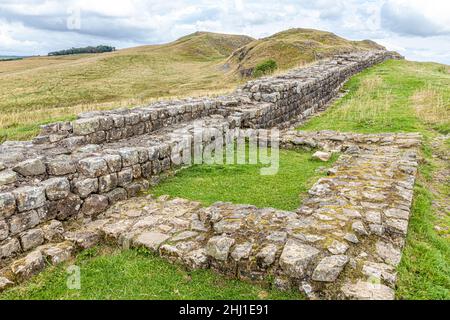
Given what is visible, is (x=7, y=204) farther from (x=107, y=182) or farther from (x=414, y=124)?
(x=414, y=124)

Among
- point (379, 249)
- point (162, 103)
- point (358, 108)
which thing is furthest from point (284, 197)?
point (358, 108)

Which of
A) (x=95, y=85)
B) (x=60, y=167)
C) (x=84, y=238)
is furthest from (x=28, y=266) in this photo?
(x=95, y=85)

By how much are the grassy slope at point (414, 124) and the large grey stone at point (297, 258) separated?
1.07 meters

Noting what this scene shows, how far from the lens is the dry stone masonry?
464 centimetres

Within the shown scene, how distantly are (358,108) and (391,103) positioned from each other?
5.26 feet

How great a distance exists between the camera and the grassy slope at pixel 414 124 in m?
4.64

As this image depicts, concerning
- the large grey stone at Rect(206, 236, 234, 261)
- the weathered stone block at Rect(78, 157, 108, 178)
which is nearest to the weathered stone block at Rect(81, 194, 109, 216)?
the weathered stone block at Rect(78, 157, 108, 178)

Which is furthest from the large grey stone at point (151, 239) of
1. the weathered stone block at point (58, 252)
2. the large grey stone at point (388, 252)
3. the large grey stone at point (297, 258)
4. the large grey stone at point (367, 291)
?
the large grey stone at point (388, 252)

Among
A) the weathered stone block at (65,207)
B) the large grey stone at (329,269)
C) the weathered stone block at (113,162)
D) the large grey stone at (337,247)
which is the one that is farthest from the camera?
the weathered stone block at (113,162)

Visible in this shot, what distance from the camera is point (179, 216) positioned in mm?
6246

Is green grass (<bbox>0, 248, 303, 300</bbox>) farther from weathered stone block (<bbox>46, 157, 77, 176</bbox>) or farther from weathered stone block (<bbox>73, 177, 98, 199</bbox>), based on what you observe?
weathered stone block (<bbox>46, 157, 77, 176</bbox>)

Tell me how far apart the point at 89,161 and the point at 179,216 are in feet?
6.13

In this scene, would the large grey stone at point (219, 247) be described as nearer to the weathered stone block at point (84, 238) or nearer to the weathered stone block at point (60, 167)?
the weathered stone block at point (84, 238)
